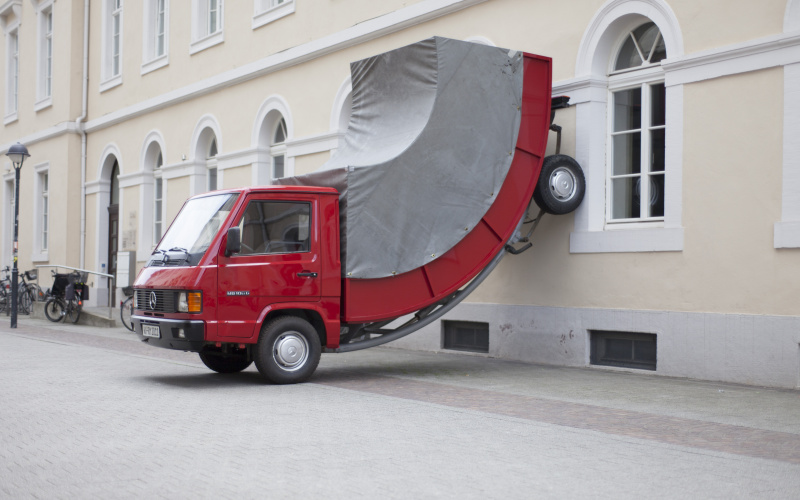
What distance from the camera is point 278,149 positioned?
19016mm

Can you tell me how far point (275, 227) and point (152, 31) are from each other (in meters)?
15.2

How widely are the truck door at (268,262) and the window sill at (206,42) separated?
1106cm

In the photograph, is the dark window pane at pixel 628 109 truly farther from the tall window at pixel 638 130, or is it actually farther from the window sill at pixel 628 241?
the window sill at pixel 628 241

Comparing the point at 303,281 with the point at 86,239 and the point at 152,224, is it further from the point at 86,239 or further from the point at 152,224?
the point at 86,239

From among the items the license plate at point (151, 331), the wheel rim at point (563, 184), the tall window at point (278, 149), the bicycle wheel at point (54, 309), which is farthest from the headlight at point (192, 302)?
the bicycle wheel at point (54, 309)

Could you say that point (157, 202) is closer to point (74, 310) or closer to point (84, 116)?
point (74, 310)

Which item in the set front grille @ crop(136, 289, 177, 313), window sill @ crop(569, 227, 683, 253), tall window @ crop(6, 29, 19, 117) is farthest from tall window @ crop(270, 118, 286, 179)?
tall window @ crop(6, 29, 19, 117)

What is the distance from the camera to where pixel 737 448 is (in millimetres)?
6793

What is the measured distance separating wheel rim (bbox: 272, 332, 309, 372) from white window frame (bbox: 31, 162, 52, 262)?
2094 centimetres

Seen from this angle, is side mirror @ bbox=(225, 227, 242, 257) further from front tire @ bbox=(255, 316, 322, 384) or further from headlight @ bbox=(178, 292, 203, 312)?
front tire @ bbox=(255, 316, 322, 384)

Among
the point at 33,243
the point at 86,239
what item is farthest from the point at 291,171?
the point at 33,243

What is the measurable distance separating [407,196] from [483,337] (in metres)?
3.56

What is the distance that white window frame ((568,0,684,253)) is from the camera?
11.5m

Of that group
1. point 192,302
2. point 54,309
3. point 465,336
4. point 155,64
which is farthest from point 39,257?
point 192,302
